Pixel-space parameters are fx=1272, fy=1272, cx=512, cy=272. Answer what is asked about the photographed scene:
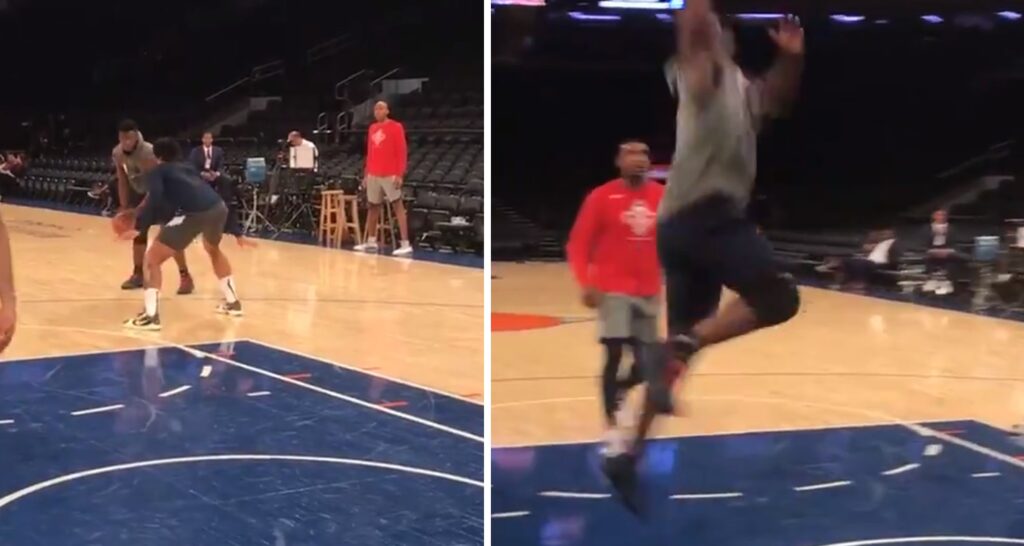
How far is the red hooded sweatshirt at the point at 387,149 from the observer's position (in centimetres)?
785

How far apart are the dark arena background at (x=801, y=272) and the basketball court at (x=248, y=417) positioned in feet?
2.03

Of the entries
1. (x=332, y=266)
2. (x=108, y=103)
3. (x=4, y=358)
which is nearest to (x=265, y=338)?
(x=4, y=358)

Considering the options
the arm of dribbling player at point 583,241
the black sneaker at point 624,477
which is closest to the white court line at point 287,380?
the black sneaker at point 624,477

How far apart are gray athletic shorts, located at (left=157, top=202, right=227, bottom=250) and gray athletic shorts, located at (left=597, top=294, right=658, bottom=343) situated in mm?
3837

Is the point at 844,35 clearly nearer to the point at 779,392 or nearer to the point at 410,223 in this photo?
the point at 779,392

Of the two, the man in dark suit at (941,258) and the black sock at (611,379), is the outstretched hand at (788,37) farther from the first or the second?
the man in dark suit at (941,258)

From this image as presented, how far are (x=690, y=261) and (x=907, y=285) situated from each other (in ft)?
4.18

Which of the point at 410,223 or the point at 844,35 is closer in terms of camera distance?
the point at 844,35

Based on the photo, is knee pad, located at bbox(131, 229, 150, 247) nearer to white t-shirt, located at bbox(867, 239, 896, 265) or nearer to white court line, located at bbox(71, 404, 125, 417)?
white court line, located at bbox(71, 404, 125, 417)

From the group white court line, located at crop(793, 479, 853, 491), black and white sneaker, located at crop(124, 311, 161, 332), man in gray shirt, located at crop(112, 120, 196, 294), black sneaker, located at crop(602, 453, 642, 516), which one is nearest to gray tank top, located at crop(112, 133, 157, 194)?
man in gray shirt, located at crop(112, 120, 196, 294)

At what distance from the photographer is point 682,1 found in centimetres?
261

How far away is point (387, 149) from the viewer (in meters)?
8.10

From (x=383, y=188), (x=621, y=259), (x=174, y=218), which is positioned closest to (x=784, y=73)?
(x=621, y=259)

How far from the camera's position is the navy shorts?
2520 millimetres
